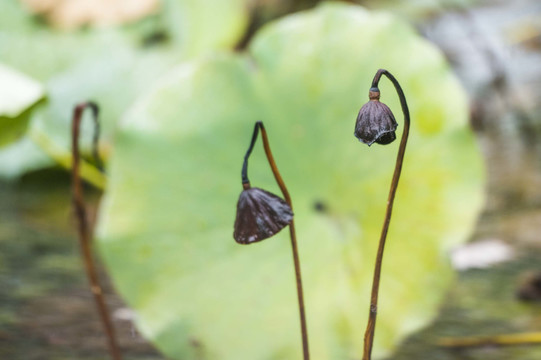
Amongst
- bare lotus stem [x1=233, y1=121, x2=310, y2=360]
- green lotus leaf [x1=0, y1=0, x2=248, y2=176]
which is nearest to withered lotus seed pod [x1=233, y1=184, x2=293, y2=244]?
bare lotus stem [x1=233, y1=121, x2=310, y2=360]

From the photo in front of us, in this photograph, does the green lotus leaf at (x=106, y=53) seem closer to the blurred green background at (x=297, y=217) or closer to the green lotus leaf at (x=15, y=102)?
the blurred green background at (x=297, y=217)

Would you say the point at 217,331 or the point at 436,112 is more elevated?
the point at 436,112

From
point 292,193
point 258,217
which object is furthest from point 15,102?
point 258,217

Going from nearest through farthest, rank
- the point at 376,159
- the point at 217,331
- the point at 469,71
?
the point at 217,331, the point at 376,159, the point at 469,71

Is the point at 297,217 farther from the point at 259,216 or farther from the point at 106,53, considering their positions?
the point at 106,53

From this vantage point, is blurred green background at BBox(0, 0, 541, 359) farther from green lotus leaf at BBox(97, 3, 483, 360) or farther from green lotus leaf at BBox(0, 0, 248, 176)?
green lotus leaf at BBox(0, 0, 248, 176)

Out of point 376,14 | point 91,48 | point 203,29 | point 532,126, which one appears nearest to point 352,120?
point 376,14

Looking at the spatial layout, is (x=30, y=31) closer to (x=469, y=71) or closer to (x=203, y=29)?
(x=203, y=29)
